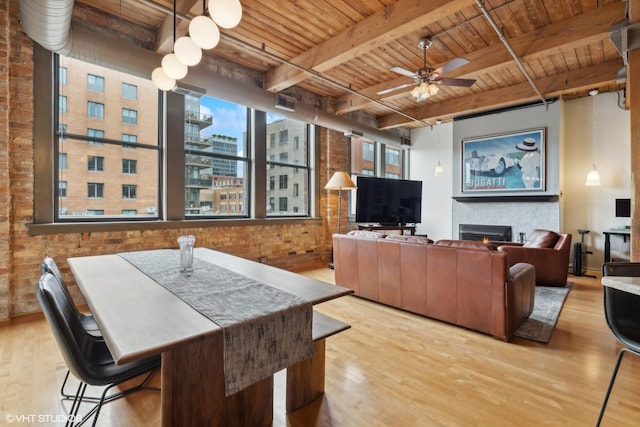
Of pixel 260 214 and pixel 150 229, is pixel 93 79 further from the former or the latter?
pixel 260 214

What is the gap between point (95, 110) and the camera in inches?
144

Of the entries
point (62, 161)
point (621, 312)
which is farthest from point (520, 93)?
point (62, 161)

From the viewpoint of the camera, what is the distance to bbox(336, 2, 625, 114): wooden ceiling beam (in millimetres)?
3324

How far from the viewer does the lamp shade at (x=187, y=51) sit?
1.73m

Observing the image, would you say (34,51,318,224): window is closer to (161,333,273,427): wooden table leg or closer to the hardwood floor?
the hardwood floor

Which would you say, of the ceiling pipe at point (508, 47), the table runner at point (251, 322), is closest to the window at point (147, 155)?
the table runner at point (251, 322)

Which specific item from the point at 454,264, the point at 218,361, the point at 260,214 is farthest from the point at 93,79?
the point at 454,264

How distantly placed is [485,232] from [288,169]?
14.6ft

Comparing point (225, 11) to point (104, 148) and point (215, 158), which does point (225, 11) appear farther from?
point (215, 158)

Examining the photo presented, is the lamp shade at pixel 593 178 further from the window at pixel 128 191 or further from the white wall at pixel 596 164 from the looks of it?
the window at pixel 128 191

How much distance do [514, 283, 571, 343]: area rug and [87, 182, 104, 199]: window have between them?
471 cm

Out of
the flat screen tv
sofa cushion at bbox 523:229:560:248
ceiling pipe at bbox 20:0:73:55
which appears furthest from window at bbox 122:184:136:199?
sofa cushion at bbox 523:229:560:248

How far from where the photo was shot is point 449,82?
3.67 m

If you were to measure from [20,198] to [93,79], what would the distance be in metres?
1.57
